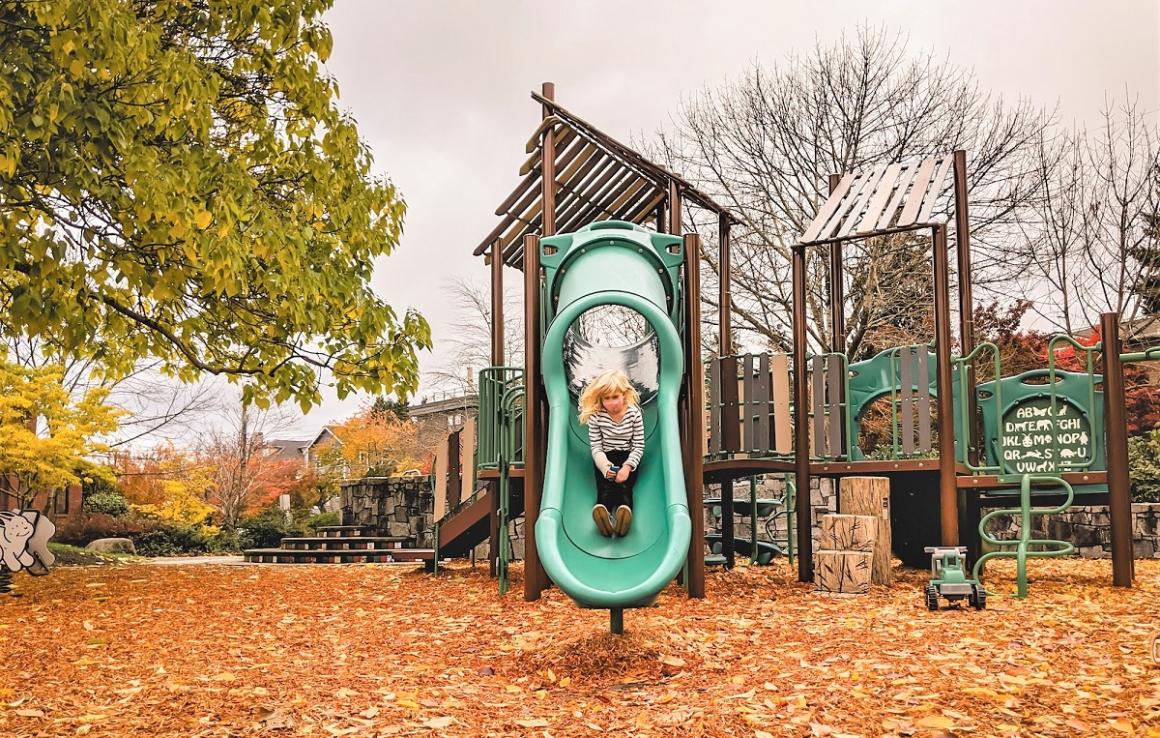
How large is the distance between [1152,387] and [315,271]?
1547 cm

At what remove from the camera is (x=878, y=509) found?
29.6 feet

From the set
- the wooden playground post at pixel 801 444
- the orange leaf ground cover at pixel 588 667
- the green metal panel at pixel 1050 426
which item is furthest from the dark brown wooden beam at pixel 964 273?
the orange leaf ground cover at pixel 588 667

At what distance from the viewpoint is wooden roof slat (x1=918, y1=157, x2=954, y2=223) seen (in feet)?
→ 28.7

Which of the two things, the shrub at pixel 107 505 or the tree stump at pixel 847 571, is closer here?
the tree stump at pixel 847 571

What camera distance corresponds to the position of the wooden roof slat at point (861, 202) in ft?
Result: 30.2

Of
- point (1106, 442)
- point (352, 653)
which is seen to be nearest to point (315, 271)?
point (352, 653)

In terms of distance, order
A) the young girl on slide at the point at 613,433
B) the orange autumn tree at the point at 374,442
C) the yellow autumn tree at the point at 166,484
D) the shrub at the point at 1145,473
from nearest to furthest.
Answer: the young girl on slide at the point at 613,433 < the shrub at the point at 1145,473 < the yellow autumn tree at the point at 166,484 < the orange autumn tree at the point at 374,442

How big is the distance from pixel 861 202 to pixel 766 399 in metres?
2.20

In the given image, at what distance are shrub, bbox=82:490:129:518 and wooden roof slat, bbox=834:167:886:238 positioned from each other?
19.2 meters

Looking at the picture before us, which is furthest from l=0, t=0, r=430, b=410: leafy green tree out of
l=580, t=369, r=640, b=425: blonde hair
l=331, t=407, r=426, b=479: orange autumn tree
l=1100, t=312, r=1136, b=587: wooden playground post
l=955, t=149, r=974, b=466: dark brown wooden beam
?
l=331, t=407, r=426, b=479: orange autumn tree

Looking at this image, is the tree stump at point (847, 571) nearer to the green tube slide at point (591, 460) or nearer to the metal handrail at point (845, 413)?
the metal handrail at point (845, 413)

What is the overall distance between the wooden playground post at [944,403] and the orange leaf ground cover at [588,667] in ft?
2.44

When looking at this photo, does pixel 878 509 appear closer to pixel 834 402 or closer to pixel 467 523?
pixel 834 402

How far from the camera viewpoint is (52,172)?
7.71 m
